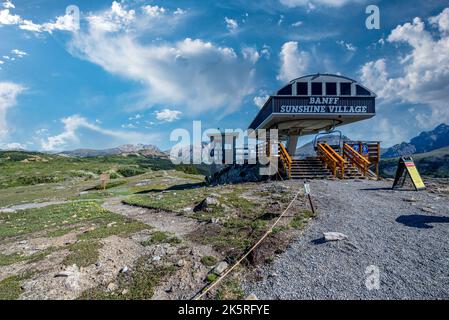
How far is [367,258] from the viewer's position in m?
7.15

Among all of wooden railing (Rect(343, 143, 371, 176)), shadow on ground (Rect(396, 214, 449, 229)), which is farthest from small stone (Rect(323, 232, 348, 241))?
wooden railing (Rect(343, 143, 371, 176))

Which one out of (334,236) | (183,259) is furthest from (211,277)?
(334,236)

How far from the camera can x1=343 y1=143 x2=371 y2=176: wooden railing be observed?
2291 cm

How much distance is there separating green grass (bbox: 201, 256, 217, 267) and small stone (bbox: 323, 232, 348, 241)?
12.5ft

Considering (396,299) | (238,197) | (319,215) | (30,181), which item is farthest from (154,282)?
(30,181)

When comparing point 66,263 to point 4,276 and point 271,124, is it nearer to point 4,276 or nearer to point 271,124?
point 4,276

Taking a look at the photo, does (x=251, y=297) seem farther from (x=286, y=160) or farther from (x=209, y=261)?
(x=286, y=160)

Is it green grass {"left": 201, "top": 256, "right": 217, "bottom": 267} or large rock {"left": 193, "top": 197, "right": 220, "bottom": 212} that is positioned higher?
large rock {"left": 193, "top": 197, "right": 220, "bottom": 212}

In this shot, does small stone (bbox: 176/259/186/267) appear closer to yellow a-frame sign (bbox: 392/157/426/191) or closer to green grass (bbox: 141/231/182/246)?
green grass (bbox: 141/231/182/246)

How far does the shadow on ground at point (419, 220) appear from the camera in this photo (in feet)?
30.8

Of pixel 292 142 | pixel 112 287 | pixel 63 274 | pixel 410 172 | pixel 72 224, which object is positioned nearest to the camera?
pixel 112 287

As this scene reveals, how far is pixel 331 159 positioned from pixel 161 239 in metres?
18.3

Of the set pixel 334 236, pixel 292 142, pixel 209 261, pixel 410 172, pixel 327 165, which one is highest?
pixel 292 142

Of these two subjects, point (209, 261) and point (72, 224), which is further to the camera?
point (72, 224)
